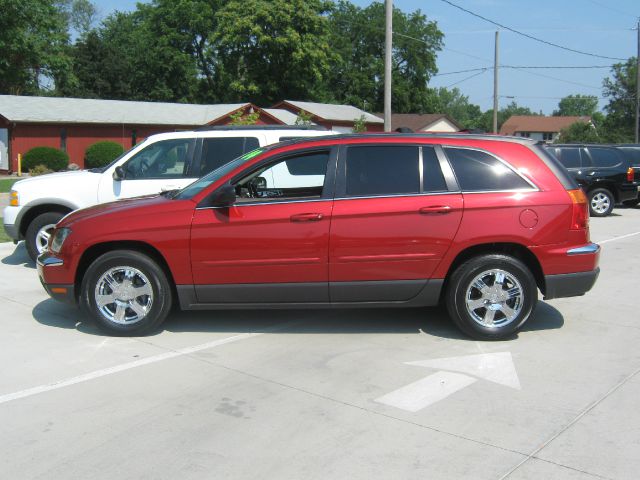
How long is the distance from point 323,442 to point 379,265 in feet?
7.01

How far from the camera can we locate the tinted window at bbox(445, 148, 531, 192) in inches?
239

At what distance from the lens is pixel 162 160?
Result: 9.10m

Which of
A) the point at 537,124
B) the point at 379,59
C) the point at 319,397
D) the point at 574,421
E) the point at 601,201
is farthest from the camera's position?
the point at 537,124

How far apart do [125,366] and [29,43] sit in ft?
152

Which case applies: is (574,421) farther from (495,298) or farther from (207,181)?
(207,181)

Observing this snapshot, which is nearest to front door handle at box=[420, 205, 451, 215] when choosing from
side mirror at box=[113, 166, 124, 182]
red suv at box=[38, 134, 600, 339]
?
red suv at box=[38, 134, 600, 339]

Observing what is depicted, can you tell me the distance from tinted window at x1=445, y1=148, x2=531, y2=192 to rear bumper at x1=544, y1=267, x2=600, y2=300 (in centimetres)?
85

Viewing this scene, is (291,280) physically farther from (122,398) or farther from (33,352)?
(33,352)

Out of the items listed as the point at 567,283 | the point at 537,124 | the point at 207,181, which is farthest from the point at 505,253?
the point at 537,124

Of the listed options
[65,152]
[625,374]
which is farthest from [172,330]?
[65,152]

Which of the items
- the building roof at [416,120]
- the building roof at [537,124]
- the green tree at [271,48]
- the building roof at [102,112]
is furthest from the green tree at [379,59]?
the building roof at [537,124]

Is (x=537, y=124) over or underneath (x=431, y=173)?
over

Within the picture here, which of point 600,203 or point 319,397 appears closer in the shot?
point 319,397

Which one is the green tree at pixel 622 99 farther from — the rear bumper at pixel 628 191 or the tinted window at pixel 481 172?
the tinted window at pixel 481 172
